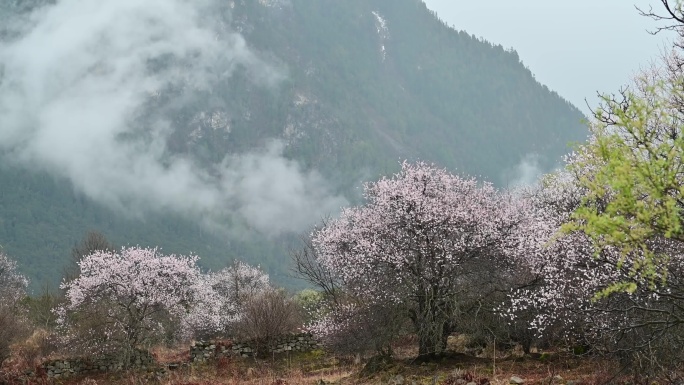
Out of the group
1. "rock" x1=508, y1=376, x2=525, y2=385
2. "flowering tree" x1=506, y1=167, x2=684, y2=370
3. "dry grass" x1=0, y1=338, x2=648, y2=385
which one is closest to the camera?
"flowering tree" x1=506, y1=167, x2=684, y2=370

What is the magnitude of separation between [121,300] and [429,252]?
72.7 ft

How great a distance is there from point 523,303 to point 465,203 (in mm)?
4472

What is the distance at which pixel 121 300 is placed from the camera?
33312 mm

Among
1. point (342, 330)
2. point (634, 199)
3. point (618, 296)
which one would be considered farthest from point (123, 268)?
point (634, 199)

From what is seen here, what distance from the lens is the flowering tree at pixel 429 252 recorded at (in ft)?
65.9

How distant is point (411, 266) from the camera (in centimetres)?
2039

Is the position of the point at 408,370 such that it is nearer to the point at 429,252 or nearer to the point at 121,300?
the point at 429,252

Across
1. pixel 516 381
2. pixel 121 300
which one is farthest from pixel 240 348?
pixel 516 381

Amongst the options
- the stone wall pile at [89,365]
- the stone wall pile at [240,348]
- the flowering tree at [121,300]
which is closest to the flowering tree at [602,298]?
the stone wall pile at [240,348]

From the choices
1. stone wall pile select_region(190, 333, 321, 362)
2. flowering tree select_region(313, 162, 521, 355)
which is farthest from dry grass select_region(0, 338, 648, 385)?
flowering tree select_region(313, 162, 521, 355)

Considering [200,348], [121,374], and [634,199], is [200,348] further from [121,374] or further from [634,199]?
[634,199]

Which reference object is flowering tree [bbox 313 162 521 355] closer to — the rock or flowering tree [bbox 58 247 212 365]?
the rock

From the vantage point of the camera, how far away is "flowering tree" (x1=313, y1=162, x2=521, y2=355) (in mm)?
20078

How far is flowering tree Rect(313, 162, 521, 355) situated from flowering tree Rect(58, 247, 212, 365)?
16.6 metres
